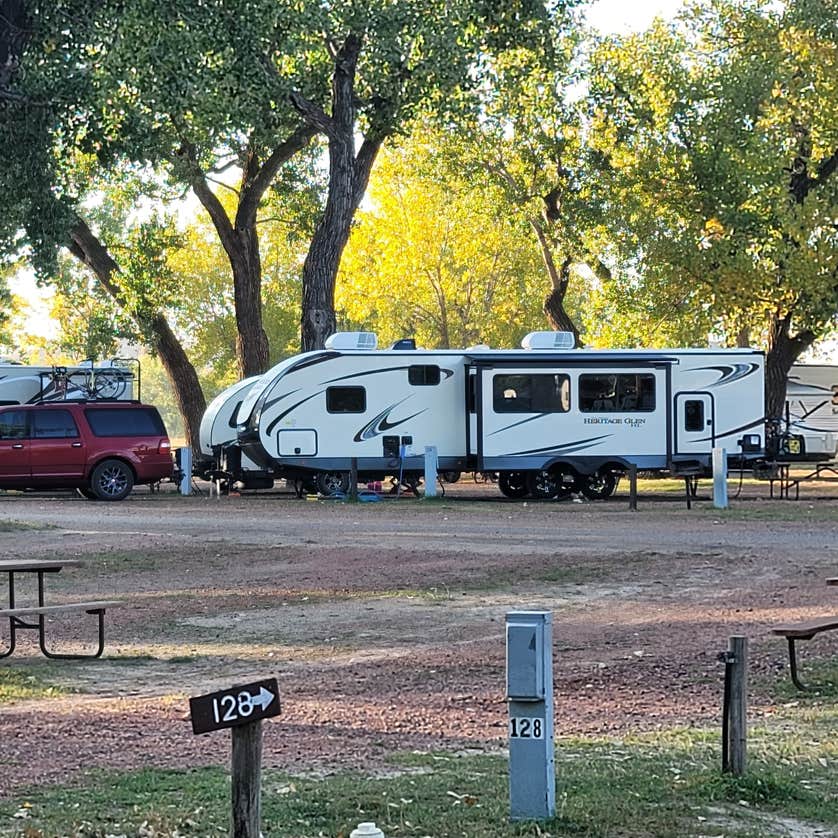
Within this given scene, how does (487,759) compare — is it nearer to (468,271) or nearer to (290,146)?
(290,146)

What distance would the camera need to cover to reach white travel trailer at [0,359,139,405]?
31.6 metres

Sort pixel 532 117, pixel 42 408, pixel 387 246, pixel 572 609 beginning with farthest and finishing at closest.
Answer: pixel 387 246 → pixel 532 117 → pixel 42 408 → pixel 572 609

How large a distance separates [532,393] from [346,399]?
3.42 m

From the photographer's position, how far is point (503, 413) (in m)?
27.7

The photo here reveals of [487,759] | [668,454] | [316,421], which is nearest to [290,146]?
[316,421]

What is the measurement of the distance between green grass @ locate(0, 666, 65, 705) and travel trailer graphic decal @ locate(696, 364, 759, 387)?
20.0m

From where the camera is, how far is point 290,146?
117 ft

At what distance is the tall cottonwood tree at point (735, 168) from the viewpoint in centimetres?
3284

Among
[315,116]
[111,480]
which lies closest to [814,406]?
[315,116]

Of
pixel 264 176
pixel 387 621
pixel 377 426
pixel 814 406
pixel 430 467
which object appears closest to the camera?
pixel 387 621

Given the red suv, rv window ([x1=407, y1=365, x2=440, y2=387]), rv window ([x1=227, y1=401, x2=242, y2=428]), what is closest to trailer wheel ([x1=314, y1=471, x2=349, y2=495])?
rv window ([x1=407, y1=365, x2=440, y2=387])

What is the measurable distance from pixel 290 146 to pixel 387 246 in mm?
16281

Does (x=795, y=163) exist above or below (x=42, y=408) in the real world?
above

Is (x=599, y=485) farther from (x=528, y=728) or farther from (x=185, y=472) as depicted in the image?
(x=528, y=728)
